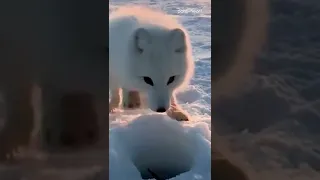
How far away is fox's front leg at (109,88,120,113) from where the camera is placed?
1.27m

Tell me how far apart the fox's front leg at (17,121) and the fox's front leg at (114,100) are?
0.22 m

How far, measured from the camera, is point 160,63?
1.47 meters

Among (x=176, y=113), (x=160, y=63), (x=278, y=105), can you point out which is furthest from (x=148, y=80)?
(x=278, y=105)

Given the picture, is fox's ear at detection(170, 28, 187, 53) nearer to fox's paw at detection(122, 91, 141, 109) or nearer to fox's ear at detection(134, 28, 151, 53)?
fox's ear at detection(134, 28, 151, 53)

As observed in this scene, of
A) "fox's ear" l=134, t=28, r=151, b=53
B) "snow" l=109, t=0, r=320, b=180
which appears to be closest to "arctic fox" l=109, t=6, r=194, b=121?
"fox's ear" l=134, t=28, r=151, b=53

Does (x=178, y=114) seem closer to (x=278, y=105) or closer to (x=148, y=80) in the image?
(x=148, y=80)

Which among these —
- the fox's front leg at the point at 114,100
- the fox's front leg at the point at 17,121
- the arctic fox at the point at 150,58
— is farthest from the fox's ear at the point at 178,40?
the fox's front leg at the point at 17,121

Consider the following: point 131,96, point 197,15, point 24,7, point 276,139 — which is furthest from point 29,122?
point 276,139

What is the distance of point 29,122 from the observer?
115 cm

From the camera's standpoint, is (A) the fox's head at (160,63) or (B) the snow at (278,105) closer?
(B) the snow at (278,105)

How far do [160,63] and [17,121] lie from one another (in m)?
0.51

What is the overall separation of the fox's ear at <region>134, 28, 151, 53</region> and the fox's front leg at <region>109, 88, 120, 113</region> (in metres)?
0.16

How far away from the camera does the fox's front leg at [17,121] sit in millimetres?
1140

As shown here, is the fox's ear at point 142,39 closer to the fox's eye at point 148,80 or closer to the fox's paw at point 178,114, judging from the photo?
the fox's eye at point 148,80
